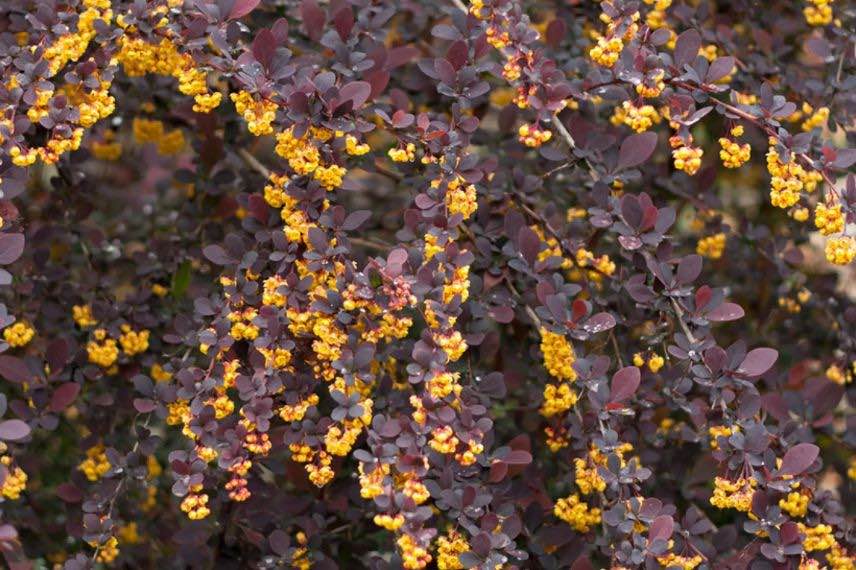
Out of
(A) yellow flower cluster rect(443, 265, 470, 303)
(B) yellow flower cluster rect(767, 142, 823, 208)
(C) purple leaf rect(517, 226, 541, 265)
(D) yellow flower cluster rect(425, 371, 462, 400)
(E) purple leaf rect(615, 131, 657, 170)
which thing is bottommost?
(C) purple leaf rect(517, 226, 541, 265)

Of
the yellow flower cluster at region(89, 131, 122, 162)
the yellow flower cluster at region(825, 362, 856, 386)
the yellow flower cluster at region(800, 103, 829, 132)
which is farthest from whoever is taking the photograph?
the yellow flower cluster at region(89, 131, 122, 162)

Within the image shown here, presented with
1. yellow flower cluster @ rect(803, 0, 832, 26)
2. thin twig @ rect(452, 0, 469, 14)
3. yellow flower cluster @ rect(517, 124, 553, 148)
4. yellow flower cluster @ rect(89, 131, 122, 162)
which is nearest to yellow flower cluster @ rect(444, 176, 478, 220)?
yellow flower cluster @ rect(517, 124, 553, 148)

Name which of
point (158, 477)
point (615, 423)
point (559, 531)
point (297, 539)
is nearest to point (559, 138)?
point (615, 423)

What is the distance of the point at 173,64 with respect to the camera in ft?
6.55

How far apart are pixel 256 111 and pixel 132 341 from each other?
0.68 m

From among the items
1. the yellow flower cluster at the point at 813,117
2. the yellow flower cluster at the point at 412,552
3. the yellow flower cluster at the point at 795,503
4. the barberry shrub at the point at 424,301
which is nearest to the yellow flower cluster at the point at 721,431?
the barberry shrub at the point at 424,301

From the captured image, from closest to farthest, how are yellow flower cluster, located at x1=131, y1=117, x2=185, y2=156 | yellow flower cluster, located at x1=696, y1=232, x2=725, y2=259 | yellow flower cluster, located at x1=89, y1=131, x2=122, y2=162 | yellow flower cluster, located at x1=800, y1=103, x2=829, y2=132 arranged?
yellow flower cluster, located at x1=800, y1=103, x2=829, y2=132 → yellow flower cluster, located at x1=696, y1=232, x2=725, y2=259 → yellow flower cluster, located at x1=131, y1=117, x2=185, y2=156 → yellow flower cluster, located at x1=89, y1=131, x2=122, y2=162

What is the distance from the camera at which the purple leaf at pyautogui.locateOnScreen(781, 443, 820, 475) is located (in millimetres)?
1821

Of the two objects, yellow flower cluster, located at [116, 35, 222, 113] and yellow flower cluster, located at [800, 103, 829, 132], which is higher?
yellow flower cluster, located at [116, 35, 222, 113]

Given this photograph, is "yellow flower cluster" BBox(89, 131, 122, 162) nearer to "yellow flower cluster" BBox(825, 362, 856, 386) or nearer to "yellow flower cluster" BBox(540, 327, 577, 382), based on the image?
"yellow flower cluster" BBox(540, 327, 577, 382)

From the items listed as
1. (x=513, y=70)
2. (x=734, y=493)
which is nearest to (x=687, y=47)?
(x=513, y=70)

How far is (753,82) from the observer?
2467 mm

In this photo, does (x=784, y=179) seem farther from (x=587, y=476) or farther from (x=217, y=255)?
(x=217, y=255)

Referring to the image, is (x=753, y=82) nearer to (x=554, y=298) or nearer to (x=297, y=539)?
(x=554, y=298)
